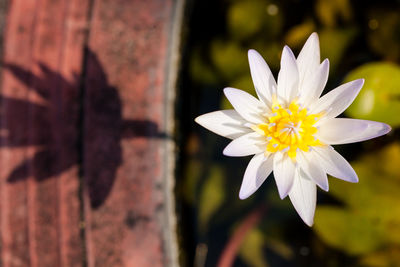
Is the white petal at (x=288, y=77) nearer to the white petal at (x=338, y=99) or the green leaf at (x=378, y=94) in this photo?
the white petal at (x=338, y=99)

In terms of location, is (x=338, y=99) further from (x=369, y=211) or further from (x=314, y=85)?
(x=369, y=211)

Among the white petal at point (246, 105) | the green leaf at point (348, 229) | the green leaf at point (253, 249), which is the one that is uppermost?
the white petal at point (246, 105)

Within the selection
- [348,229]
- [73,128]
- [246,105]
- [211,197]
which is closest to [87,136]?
[73,128]

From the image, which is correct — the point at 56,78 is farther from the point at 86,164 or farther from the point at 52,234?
the point at 52,234

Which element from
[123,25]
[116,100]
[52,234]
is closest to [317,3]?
[123,25]

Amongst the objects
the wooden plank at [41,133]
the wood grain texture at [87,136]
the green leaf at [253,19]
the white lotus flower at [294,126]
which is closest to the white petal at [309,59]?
the white lotus flower at [294,126]
